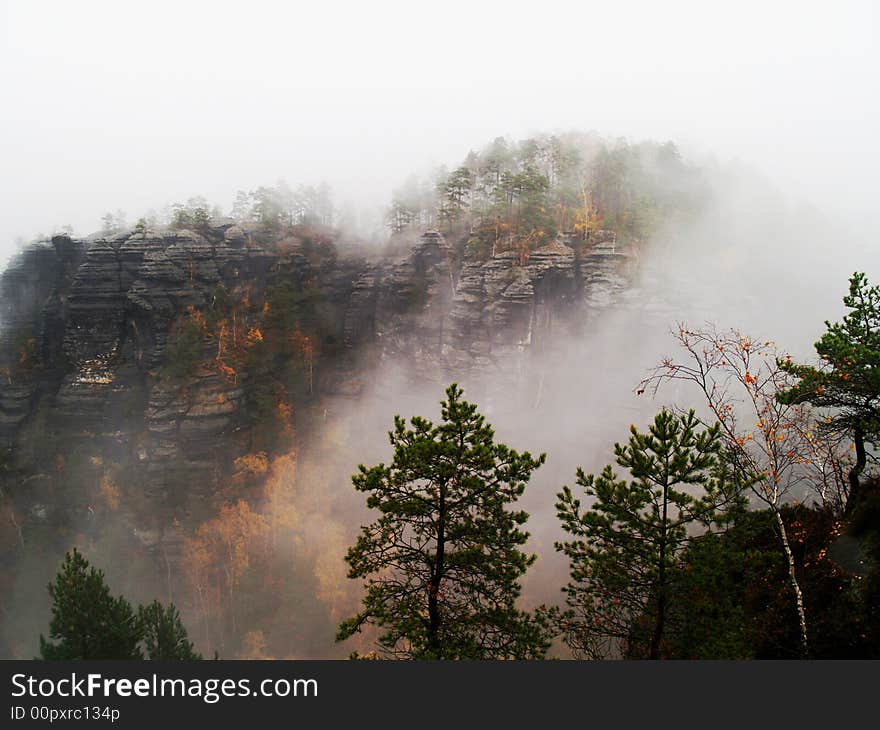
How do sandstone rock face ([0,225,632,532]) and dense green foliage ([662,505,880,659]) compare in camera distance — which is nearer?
dense green foliage ([662,505,880,659])

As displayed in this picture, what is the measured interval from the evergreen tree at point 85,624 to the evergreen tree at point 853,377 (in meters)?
23.2

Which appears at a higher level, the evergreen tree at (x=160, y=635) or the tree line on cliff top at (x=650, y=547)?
the tree line on cliff top at (x=650, y=547)

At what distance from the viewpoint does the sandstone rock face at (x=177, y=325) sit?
3781 cm

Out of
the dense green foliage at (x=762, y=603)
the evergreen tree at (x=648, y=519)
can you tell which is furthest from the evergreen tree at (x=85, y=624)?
the dense green foliage at (x=762, y=603)

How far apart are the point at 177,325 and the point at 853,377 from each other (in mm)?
46599

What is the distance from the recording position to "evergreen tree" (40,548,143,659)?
650 inches

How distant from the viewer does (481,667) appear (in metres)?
7.14

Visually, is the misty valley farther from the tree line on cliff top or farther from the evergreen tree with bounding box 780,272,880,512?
the tree line on cliff top

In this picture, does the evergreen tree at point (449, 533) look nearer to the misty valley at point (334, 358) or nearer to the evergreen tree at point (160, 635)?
the evergreen tree at point (160, 635)

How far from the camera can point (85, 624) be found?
16812 millimetres

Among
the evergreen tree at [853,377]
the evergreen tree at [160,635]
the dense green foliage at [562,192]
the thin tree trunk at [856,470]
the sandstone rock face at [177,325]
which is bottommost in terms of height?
the evergreen tree at [160,635]

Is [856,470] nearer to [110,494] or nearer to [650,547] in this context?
[650,547]

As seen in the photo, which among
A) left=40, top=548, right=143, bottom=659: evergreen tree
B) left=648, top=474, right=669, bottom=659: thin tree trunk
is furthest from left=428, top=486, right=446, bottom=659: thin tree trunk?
left=40, top=548, right=143, bottom=659: evergreen tree

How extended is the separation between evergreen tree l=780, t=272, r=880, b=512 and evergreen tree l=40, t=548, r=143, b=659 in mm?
23179
